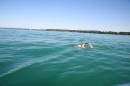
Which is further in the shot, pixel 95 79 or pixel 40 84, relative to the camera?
pixel 95 79

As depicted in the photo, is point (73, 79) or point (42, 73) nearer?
point (73, 79)

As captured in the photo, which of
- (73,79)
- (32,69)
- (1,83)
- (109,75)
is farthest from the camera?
(32,69)

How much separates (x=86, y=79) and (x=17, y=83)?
14.1ft

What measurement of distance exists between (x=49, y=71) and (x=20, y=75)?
204 centimetres

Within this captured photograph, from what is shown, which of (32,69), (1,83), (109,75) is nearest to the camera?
(1,83)

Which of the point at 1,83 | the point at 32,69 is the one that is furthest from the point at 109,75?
the point at 1,83

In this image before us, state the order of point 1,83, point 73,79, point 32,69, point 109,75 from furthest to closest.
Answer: point 32,69
point 109,75
point 73,79
point 1,83

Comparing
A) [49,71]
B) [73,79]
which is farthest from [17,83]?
[73,79]

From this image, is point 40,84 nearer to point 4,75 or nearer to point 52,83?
point 52,83

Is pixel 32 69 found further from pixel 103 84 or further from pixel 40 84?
pixel 103 84

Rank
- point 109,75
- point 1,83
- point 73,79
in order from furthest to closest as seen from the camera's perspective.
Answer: point 109,75 → point 73,79 → point 1,83

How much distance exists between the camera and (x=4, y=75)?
660 cm

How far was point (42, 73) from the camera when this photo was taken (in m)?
7.24

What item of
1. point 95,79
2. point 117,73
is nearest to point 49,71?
point 95,79
